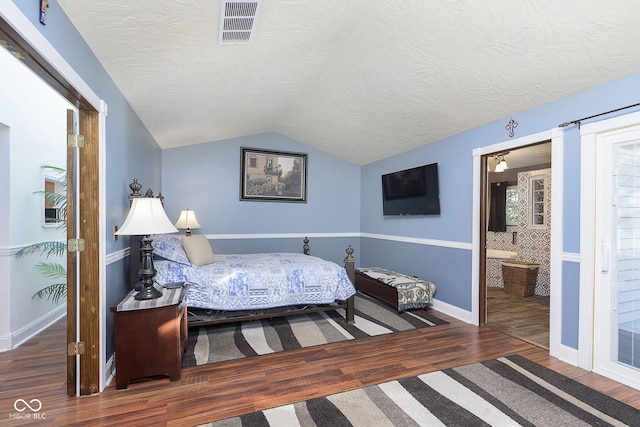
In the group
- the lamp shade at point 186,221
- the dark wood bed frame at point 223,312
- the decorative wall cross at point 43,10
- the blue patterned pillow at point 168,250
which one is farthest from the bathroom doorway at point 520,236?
the decorative wall cross at point 43,10

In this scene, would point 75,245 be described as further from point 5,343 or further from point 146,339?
point 5,343

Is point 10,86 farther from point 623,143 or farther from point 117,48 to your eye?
point 623,143

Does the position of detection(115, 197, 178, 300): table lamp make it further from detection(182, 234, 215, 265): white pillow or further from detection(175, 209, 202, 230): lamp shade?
detection(175, 209, 202, 230): lamp shade

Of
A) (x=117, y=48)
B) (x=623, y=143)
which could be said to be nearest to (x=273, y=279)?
(x=117, y=48)

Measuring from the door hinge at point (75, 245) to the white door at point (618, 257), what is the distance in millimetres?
3976

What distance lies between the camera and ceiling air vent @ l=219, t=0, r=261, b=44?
189 centimetres

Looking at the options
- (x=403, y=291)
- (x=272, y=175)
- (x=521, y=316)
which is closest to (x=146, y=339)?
(x=403, y=291)

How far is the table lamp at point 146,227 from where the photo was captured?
223 centimetres

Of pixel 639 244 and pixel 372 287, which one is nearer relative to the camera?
pixel 639 244

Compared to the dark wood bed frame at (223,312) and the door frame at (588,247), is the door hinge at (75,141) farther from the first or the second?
the door frame at (588,247)

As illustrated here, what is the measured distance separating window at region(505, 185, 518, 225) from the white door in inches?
141

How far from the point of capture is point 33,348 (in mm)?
2770

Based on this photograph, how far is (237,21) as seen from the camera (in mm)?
2049

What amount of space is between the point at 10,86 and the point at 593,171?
5.19 m
